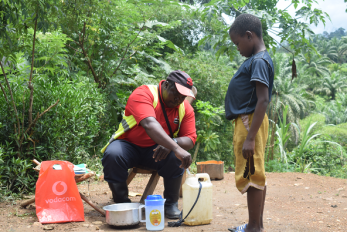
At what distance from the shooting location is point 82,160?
4.66 meters

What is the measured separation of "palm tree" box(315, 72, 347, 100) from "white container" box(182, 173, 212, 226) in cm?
4532

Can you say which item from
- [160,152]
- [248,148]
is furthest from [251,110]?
[160,152]

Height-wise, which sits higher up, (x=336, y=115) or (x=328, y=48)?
(x=328, y=48)

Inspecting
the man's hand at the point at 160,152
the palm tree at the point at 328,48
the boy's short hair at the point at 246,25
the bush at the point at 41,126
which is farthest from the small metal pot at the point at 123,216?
the palm tree at the point at 328,48

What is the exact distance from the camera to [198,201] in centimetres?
268

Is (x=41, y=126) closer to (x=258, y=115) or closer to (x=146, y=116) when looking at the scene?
(x=146, y=116)

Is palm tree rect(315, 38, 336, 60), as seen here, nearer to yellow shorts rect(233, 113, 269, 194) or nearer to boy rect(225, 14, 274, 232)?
boy rect(225, 14, 274, 232)

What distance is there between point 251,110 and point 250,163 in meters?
0.41

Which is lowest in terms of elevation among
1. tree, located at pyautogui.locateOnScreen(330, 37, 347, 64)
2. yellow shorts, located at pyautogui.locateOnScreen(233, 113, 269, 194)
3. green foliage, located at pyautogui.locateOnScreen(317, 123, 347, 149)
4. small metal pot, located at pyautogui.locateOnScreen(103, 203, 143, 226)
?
green foliage, located at pyautogui.locateOnScreen(317, 123, 347, 149)

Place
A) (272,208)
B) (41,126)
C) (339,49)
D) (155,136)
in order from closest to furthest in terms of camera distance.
Answer: 1. (155,136)
2. (272,208)
3. (41,126)
4. (339,49)

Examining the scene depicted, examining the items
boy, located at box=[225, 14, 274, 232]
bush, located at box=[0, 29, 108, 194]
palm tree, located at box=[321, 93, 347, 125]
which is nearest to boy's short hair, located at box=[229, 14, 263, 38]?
boy, located at box=[225, 14, 274, 232]

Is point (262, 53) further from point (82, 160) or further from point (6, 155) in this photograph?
point (82, 160)

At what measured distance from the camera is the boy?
88.9 inches

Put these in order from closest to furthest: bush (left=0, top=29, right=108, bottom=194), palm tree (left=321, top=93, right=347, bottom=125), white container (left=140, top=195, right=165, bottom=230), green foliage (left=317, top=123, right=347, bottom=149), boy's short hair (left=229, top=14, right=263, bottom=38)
Answer: boy's short hair (left=229, top=14, right=263, bottom=38) → white container (left=140, top=195, right=165, bottom=230) → bush (left=0, top=29, right=108, bottom=194) → green foliage (left=317, top=123, right=347, bottom=149) → palm tree (left=321, top=93, right=347, bottom=125)
